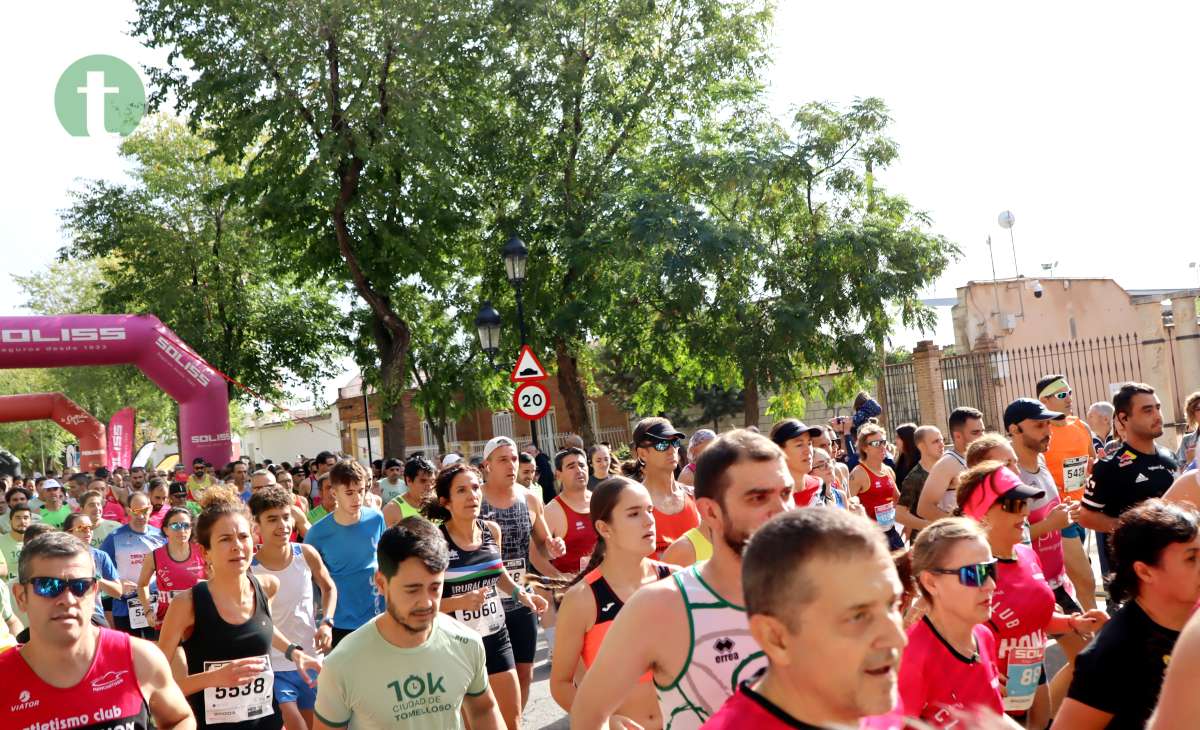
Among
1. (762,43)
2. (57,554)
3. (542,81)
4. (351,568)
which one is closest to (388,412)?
(542,81)

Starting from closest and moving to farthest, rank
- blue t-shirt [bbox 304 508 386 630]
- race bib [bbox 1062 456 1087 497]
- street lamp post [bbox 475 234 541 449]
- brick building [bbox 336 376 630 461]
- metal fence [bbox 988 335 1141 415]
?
blue t-shirt [bbox 304 508 386 630] < race bib [bbox 1062 456 1087 497] < street lamp post [bbox 475 234 541 449] < metal fence [bbox 988 335 1141 415] < brick building [bbox 336 376 630 461]

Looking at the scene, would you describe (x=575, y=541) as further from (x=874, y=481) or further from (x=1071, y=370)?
(x=1071, y=370)

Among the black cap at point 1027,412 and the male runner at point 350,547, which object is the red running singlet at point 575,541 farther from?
the black cap at point 1027,412

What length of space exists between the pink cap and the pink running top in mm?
5943

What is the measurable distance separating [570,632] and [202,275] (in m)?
32.3

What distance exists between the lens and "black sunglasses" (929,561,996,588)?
4168 mm

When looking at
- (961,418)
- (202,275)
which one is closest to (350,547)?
(961,418)

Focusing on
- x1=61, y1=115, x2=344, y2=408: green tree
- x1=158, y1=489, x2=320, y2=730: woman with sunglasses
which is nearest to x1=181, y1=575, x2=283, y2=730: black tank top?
x1=158, y1=489, x2=320, y2=730: woman with sunglasses

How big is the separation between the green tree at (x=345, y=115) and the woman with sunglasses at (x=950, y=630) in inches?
759

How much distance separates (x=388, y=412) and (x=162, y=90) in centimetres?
792

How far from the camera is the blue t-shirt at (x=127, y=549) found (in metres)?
11.0

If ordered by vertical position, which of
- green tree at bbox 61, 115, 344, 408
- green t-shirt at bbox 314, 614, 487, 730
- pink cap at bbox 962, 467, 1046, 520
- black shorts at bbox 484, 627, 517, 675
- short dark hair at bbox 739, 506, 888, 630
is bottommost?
black shorts at bbox 484, 627, 517, 675

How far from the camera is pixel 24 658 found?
423cm

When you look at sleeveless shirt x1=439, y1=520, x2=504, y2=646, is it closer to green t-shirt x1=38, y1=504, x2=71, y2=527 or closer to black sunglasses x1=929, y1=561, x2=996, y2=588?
black sunglasses x1=929, y1=561, x2=996, y2=588
